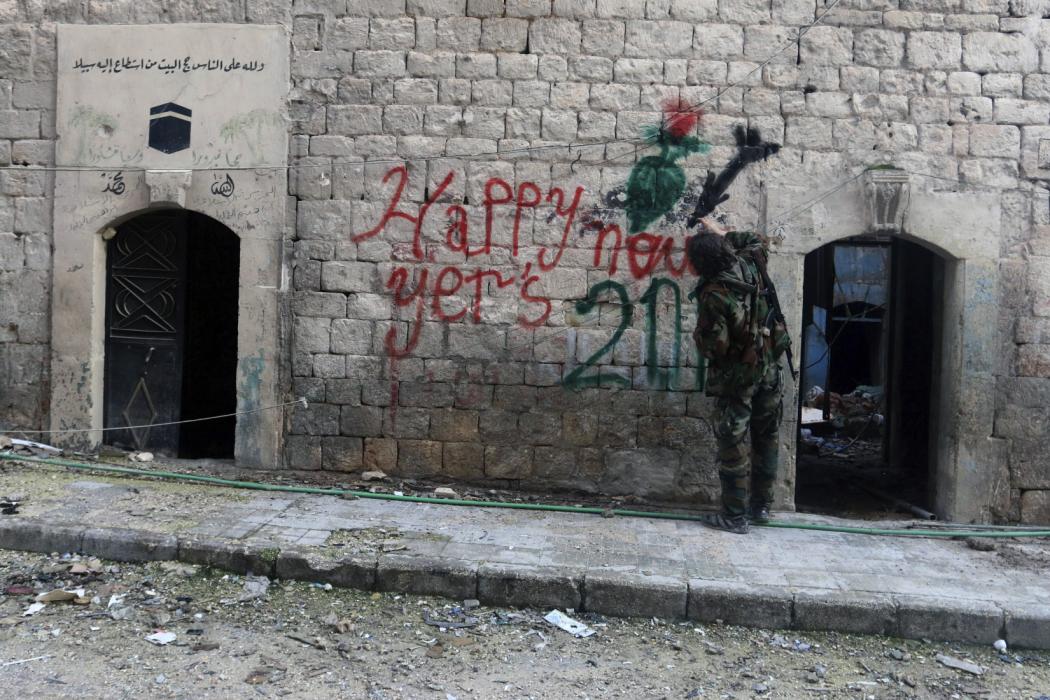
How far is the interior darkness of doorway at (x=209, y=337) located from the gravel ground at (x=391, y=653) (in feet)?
10.8

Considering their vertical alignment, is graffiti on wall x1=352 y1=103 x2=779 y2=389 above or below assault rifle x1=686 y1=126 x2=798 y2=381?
below

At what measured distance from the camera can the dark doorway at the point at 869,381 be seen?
283 inches

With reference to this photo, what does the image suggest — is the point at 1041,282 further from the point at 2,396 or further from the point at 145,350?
the point at 2,396

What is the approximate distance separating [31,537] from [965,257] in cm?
672

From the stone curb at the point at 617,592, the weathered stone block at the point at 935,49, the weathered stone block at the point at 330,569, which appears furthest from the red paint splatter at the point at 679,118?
the weathered stone block at the point at 330,569

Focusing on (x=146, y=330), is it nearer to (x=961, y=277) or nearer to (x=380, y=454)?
(x=380, y=454)

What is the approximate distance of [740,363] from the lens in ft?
16.6

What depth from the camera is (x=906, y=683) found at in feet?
11.7

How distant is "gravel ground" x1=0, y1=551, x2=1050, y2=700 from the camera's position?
3346 millimetres

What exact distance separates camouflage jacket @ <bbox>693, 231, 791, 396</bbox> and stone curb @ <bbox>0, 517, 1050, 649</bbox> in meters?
1.41

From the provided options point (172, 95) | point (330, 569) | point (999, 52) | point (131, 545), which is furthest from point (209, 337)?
point (999, 52)

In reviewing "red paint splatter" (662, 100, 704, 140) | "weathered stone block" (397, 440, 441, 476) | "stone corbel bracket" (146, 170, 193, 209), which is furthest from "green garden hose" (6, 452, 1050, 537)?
"red paint splatter" (662, 100, 704, 140)

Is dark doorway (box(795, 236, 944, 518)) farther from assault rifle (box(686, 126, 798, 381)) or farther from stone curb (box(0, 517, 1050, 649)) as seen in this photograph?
stone curb (box(0, 517, 1050, 649))

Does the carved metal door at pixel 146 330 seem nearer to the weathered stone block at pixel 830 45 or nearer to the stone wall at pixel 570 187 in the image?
the stone wall at pixel 570 187
